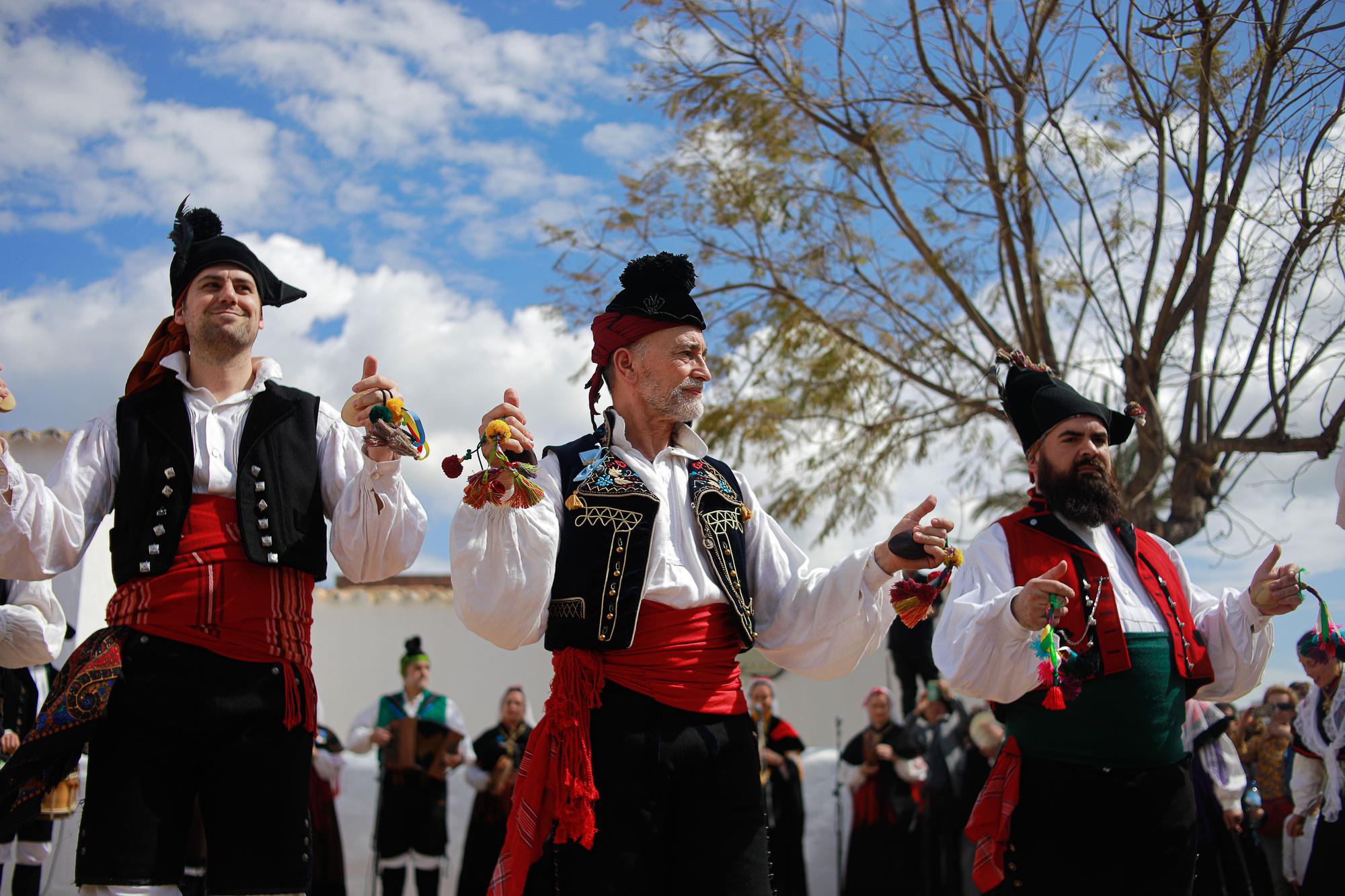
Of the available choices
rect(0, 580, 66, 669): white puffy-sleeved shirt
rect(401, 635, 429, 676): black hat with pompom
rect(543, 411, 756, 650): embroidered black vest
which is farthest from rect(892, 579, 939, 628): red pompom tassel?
rect(401, 635, 429, 676): black hat with pompom

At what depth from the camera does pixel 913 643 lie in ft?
36.0

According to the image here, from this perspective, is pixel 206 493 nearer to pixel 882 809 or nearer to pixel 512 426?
pixel 512 426

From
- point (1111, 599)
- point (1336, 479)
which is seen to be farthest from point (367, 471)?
point (1336, 479)

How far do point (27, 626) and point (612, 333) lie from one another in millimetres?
2835

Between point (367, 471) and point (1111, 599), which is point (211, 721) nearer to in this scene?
point (367, 471)

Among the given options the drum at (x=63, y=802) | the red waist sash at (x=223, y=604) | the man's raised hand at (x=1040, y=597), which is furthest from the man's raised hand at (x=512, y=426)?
the drum at (x=63, y=802)

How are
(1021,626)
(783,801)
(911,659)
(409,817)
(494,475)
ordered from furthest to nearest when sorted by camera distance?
(911,659)
(783,801)
(409,817)
(1021,626)
(494,475)

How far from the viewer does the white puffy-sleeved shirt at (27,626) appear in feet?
15.3

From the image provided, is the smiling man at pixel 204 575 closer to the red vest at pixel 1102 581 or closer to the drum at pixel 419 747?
the red vest at pixel 1102 581

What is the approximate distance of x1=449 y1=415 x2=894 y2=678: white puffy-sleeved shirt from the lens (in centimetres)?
286

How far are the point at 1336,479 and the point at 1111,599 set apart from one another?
0.74 metres

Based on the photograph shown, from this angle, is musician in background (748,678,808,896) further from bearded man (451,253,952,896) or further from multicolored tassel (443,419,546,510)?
multicolored tassel (443,419,546,510)

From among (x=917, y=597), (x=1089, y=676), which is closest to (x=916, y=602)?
(x=917, y=597)

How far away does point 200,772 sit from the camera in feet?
9.64
